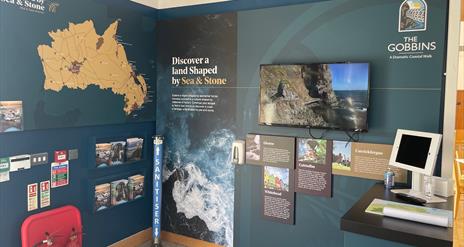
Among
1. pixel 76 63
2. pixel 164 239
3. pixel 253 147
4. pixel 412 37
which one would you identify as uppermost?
pixel 412 37

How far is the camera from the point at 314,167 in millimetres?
3174

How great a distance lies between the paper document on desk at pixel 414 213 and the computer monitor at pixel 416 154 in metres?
0.28

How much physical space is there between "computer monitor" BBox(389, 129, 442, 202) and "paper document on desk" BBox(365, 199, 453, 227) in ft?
0.92

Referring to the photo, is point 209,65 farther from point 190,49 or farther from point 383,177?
point 383,177

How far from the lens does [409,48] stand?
2.78 m

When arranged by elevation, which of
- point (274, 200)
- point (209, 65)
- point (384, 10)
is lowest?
point (274, 200)

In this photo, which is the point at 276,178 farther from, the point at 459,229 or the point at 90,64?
the point at 459,229

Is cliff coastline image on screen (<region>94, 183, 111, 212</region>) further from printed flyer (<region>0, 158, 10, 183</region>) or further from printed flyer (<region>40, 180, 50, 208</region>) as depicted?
printed flyer (<region>0, 158, 10, 183</region>)

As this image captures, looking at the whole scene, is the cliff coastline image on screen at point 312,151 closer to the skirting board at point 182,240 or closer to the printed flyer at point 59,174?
the skirting board at point 182,240

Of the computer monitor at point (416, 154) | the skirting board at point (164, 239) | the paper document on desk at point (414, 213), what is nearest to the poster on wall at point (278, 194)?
the skirting board at point (164, 239)

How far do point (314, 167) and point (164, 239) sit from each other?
1.91 metres

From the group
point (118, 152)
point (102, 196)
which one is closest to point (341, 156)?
point (118, 152)

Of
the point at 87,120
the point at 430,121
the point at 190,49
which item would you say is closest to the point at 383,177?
the point at 430,121

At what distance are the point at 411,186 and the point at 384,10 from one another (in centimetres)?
132
